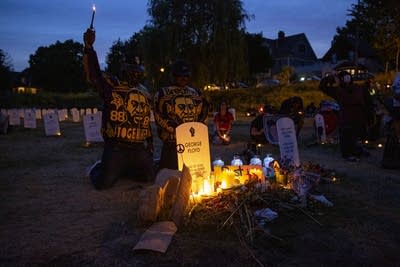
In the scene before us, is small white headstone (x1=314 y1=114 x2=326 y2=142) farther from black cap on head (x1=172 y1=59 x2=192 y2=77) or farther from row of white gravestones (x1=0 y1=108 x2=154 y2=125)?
row of white gravestones (x1=0 y1=108 x2=154 y2=125)

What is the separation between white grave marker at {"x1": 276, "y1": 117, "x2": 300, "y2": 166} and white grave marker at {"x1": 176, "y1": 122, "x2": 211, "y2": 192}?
1950 millimetres

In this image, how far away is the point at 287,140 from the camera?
710cm

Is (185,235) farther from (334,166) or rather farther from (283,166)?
(334,166)

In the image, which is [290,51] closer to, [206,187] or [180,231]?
[206,187]

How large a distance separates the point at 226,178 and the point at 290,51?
201 feet

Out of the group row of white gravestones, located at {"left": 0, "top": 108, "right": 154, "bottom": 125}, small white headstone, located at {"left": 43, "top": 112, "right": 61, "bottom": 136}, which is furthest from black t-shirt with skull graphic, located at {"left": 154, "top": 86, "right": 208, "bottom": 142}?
row of white gravestones, located at {"left": 0, "top": 108, "right": 154, "bottom": 125}

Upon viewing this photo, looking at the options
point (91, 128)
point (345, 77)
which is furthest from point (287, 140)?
point (91, 128)

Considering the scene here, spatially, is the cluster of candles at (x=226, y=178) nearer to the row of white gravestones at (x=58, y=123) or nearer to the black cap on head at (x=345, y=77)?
the black cap on head at (x=345, y=77)

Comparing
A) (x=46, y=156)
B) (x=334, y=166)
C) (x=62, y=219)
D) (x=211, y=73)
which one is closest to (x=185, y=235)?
(x=62, y=219)

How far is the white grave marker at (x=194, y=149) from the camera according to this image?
5320 mm

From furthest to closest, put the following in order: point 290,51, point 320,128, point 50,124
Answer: point 290,51 → point 50,124 → point 320,128

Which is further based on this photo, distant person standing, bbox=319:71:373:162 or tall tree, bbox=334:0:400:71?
tall tree, bbox=334:0:400:71

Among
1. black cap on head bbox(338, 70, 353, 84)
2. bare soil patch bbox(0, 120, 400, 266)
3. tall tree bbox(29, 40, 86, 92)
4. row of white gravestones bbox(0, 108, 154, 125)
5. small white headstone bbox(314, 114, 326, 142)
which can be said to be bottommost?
bare soil patch bbox(0, 120, 400, 266)

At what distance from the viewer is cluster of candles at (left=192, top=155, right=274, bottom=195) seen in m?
Result: 5.35
